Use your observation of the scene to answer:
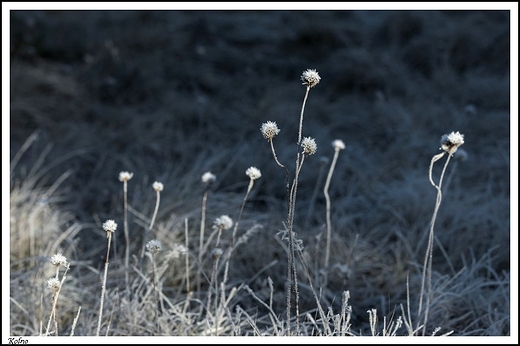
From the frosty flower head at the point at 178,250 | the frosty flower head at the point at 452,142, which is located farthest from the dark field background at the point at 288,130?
the frosty flower head at the point at 452,142

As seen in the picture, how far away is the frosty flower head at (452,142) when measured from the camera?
1430mm

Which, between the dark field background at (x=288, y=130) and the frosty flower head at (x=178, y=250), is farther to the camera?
the dark field background at (x=288, y=130)

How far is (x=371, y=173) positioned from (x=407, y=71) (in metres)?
2.05

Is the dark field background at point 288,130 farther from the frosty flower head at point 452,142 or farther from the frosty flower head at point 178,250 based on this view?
the frosty flower head at point 452,142

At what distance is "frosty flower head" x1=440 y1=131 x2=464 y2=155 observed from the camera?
143cm

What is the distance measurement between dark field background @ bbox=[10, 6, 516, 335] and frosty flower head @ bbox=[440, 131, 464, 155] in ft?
2.24

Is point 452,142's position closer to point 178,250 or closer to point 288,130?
point 178,250

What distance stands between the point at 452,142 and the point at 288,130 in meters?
2.69

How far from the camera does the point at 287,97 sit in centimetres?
472

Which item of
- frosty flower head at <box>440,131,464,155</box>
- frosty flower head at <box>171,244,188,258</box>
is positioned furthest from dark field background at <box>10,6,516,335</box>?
frosty flower head at <box>440,131,464,155</box>

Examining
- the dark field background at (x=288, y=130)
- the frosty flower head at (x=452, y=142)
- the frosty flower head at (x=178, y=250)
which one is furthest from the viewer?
the dark field background at (x=288, y=130)

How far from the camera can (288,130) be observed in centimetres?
411

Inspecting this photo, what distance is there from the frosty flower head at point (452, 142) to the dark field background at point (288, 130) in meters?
0.68

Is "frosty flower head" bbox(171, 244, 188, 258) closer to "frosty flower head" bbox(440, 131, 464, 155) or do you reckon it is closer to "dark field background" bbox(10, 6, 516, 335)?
"dark field background" bbox(10, 6, 516, 335)
